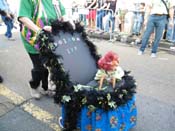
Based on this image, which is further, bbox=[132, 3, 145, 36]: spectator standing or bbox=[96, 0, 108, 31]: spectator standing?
bbox=[96, 0, 108, 31]: spectator standing

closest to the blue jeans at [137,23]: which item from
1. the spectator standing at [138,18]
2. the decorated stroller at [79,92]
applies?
the spectator standing at [138,18]

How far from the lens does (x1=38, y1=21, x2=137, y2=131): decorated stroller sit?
2273 millimetres

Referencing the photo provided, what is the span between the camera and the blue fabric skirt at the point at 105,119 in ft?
7.48

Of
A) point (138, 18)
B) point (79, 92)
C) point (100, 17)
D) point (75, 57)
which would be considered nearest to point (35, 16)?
point (75, 57)

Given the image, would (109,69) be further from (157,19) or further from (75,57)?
(157,19)

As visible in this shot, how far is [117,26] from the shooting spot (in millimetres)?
7602

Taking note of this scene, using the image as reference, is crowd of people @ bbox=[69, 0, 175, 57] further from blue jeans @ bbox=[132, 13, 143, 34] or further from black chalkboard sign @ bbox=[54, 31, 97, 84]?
black chalkboard sign @ bbox=[54, 31, 97, 84]

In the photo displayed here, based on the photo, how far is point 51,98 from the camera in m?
3.44

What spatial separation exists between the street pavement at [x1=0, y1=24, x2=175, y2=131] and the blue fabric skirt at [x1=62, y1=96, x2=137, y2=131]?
1.48 feet

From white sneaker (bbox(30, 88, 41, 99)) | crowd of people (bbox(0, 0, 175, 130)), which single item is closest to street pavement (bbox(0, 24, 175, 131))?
white sneaker (bbox(30, 88, 41, 99))

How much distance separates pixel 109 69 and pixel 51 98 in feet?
4.55

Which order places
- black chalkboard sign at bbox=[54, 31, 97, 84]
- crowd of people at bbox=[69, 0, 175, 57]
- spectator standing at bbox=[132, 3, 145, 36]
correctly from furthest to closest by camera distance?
spectator standing at bbox=[132, 3, 145, 36], crowd of people at bbox=[69, 0, 175, 57], black chalkboard sign at bbox=[54, 31, 97, 84]

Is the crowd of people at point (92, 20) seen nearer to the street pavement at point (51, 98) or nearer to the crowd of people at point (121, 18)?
the crowd of people at point (121, 18)

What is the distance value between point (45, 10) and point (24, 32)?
0.42 metres
